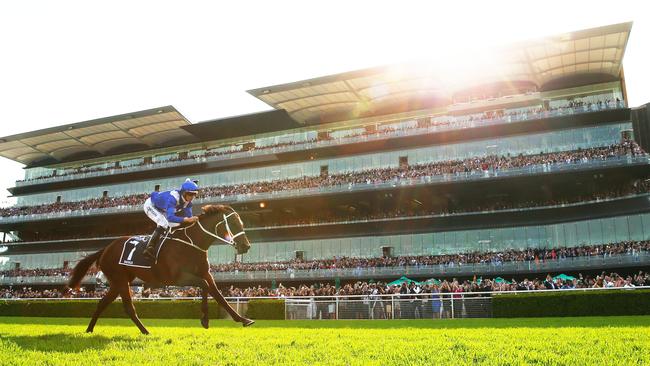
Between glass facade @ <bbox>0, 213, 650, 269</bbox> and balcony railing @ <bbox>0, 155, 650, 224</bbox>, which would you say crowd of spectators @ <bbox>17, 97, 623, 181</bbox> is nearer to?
balcony railing @ <bbox>0, 155, 650, 224</bbox>

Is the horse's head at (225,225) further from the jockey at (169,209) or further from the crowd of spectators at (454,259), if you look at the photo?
the crowd of spectators at (454,259)

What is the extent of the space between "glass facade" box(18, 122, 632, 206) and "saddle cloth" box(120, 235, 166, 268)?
3248 centimetres

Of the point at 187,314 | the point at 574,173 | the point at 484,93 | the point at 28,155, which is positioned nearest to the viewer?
the point at 187,314

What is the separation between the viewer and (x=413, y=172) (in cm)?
3850

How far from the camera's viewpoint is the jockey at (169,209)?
975 centimetres

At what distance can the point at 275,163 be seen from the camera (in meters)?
46.7

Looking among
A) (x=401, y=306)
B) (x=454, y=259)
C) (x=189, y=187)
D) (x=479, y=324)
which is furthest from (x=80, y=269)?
(x=454, y=259)

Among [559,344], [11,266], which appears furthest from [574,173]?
[11,266]

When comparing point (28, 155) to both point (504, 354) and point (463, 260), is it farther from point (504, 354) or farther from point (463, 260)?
point (504, 354)

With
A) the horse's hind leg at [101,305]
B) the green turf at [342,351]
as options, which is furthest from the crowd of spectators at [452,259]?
the horse's hind leg at [101,305]

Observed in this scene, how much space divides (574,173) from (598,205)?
2.75m

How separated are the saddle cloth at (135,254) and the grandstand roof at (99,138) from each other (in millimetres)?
37893

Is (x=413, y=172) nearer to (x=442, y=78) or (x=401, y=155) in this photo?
(x=401, y=155)

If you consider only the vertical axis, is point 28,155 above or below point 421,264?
above
